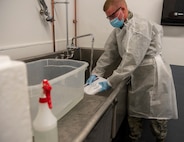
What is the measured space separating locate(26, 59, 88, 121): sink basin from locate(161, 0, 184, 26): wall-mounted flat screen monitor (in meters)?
1.26

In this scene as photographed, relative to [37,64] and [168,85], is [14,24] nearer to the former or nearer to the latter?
[37,64]

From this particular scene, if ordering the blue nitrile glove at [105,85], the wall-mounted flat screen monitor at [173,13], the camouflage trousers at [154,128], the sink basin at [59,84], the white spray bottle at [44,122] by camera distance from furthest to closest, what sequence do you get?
the wall-mounted flat screen monitor at [173,13]
the camouflage trousers at [154,128]
the blue nitrile glove at [105,85]
the sink basin at [59,84]
the white spray bottle at [44,122]

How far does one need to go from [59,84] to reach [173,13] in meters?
1.56

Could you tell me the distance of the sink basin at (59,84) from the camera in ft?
2.00

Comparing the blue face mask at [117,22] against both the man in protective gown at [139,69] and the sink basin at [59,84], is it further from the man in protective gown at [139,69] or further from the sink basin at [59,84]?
the sink basin at [59,84]

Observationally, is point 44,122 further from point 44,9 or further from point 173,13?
point 173,13

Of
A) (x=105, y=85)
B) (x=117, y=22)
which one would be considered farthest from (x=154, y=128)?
(x=117, y=22)

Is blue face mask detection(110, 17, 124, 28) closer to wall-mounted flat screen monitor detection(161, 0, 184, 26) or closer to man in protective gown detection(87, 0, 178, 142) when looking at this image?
man in protective gown detection(87, 0, 178, 142)

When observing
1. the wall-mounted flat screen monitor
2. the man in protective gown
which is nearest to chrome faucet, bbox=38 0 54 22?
the man in protective gown

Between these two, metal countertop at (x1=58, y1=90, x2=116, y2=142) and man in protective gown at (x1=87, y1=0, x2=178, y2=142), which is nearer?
metal countertop at (x1=58, y1=90, x2=116, y2=142)

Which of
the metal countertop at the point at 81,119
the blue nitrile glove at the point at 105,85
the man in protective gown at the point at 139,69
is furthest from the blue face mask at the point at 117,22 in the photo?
the metal countertop at the point at 81,119

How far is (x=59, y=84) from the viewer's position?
0.71 metres

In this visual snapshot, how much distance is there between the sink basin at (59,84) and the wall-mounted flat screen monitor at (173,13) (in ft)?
4.12

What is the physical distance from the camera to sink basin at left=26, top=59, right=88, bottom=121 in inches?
23.9
